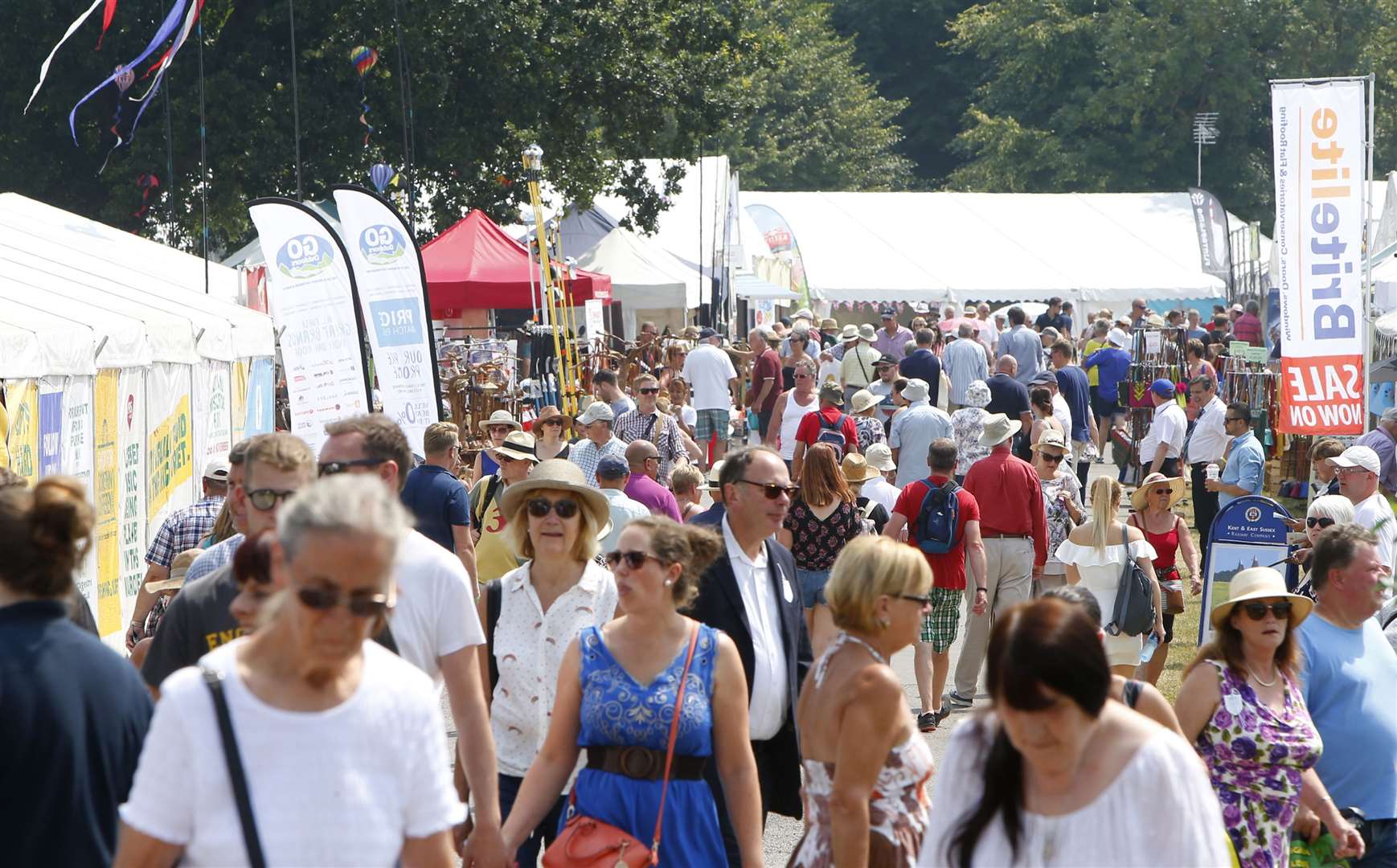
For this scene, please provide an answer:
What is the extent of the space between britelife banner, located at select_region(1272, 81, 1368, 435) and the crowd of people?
13.7ft

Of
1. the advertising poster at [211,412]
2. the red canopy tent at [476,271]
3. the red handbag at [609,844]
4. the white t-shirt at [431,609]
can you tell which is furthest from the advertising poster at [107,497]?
the red canopy tent at [476,271]

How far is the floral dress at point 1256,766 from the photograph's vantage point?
5.00m

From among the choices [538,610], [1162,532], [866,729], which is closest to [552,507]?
[538,610]

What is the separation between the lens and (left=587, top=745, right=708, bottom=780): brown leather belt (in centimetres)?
441

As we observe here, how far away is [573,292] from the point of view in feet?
76.8

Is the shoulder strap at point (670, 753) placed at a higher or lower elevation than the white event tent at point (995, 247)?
lower

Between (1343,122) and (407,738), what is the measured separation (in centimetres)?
1178

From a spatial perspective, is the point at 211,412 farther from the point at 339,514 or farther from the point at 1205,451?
the point at 339,514

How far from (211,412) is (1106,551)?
7.29 meters

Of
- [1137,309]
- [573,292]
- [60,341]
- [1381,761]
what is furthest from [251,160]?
[1381,761]

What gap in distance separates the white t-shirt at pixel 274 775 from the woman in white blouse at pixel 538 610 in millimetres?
2257

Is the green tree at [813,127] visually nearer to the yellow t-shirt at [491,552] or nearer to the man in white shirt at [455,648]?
the yellow t-shirt at [491,552]

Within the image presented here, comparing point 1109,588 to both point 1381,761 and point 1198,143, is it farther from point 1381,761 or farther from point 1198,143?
point 1198,143

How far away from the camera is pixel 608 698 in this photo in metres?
4.39
